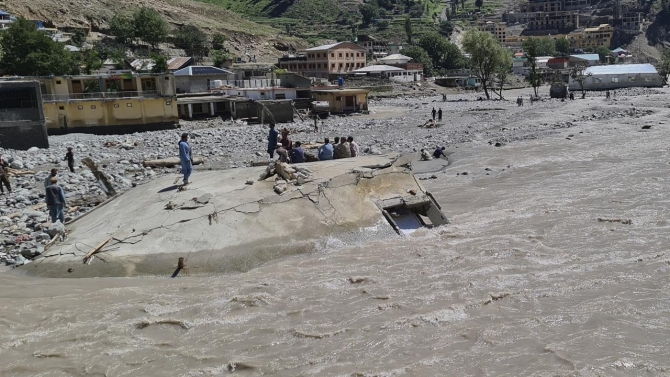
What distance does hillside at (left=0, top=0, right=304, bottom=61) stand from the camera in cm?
9232

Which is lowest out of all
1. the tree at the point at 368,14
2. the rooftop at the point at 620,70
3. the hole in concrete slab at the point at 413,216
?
the hole in concrete slab at the point at 413,216

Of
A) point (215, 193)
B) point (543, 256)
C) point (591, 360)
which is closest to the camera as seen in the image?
point (591, 360)

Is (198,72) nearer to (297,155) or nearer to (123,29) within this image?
(123,29)

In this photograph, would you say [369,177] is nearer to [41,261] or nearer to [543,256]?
[543,256]

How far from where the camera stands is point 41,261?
41.4ft

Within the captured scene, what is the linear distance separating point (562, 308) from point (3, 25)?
3422 inches

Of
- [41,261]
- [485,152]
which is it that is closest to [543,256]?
[41,261]

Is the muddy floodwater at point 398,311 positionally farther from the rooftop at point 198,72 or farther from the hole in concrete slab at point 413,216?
the rooftop at point 198,72

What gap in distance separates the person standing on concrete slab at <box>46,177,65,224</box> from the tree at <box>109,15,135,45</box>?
81.8 meters

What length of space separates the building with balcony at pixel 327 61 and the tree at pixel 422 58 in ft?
49.6

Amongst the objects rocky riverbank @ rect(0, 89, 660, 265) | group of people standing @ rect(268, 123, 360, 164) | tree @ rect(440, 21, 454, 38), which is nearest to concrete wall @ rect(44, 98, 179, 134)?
rocky riverbank @ rect(0, 89, 660, 265)

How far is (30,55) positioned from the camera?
52.2 m

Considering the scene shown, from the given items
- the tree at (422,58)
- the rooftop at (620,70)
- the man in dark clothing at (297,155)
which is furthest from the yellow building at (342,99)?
the tree at (422,58)

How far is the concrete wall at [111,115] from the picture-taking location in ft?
138
